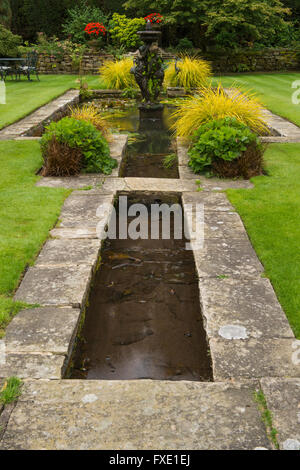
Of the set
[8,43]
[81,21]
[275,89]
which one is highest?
[81,21]

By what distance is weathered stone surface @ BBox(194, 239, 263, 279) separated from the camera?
3.48 meters

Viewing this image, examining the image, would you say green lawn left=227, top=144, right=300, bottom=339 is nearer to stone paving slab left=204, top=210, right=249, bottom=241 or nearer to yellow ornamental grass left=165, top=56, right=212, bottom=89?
stone paving slab left=204, top=210, right=249, bottom=241

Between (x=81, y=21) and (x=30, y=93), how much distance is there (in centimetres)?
890

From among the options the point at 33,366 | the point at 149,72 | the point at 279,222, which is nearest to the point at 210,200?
the point at 279,222

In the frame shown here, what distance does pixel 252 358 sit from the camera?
253 cm

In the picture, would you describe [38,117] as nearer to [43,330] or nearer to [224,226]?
[224,226]

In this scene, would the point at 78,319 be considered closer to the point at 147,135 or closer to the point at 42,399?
the point at 42,399

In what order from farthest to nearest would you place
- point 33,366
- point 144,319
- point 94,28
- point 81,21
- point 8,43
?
point 81,21 < point 94,28 < point 8,43 < point 144,319 < point 33,366

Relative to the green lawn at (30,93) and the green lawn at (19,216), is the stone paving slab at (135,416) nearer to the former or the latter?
the green lawn at (19,216)

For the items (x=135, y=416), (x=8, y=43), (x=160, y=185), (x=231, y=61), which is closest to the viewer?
(x=135, y=416)

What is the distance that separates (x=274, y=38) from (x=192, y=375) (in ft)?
69.2

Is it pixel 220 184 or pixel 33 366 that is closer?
pixel 33 366

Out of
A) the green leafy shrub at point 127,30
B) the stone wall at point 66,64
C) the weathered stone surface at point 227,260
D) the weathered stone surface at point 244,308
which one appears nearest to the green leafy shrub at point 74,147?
the weathered stone surface at point 227,260
